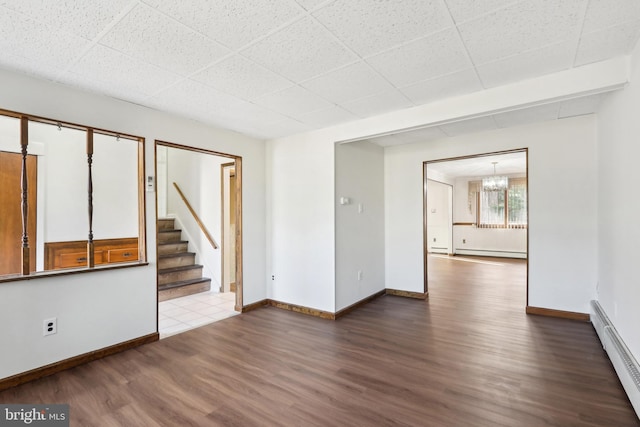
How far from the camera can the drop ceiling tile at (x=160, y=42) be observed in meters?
1.79

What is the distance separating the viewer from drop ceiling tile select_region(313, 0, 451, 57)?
1679mm

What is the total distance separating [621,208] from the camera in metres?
2.49

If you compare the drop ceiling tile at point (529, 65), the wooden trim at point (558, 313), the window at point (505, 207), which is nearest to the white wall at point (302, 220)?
the drop ceiling tile at point (529, 65)

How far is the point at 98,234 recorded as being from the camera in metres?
4.36

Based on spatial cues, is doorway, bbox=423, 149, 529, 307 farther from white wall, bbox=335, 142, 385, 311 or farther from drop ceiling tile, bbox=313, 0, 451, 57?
drop ceiling tile, bbox=313, 0, 451, 57

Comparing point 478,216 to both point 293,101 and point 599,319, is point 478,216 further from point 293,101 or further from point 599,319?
point 293,101

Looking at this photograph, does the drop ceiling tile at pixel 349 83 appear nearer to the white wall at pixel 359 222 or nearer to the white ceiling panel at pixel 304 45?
the white ceiling panel at pixel 304 45

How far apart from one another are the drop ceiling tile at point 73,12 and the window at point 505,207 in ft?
32.5

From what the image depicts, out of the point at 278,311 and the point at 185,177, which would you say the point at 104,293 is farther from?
the point at 185,177

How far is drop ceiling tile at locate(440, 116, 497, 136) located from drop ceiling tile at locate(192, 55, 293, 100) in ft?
7.40

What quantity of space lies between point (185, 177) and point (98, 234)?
1.96 meters

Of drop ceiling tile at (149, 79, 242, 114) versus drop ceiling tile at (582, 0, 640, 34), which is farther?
drop ceiling tile at (149, 79, 242, 114)

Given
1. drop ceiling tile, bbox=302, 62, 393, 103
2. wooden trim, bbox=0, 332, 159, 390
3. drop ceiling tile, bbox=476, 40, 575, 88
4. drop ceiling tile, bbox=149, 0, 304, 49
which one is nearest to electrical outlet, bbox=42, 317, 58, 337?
wooden trim, bbox=0, 332, 159, 390

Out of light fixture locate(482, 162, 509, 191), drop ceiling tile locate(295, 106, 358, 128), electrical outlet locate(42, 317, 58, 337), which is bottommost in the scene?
electrical outlet locate(42, 317, 58, 337)
